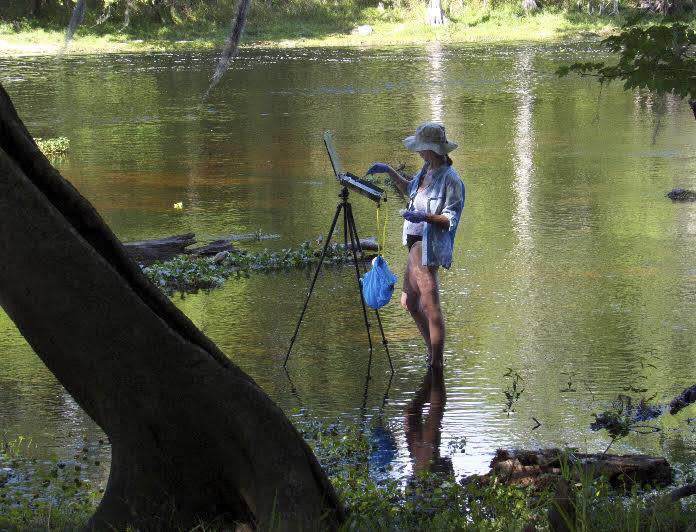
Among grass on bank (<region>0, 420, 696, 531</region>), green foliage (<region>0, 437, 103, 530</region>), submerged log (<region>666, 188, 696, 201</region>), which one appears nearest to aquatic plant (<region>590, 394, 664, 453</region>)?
grass on bank (<region>0, 420, 696, 531</region>)

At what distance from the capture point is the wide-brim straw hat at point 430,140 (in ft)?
25.5

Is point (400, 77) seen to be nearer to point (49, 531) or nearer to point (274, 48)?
point (274, 48)

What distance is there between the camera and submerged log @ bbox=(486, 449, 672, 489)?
19.2 ft

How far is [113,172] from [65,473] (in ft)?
40.6

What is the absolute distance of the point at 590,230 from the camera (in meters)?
13.2

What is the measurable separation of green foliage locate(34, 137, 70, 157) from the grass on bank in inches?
542

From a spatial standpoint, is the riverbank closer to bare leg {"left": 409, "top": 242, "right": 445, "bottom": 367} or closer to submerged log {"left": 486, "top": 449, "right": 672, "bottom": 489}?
bare leg {"left": 409, "top": 242, "right": 445, "bottom": 367}

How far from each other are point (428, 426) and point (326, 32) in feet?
151

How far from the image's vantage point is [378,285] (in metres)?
8.05

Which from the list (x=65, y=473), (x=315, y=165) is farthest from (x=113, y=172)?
(x=65, y=473)

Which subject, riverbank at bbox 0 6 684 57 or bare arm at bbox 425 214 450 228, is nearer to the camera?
bare arm at bbox 425 214 450 228

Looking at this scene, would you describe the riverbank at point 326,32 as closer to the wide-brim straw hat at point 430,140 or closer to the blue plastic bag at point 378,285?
the blue plastic bag at point 378,285

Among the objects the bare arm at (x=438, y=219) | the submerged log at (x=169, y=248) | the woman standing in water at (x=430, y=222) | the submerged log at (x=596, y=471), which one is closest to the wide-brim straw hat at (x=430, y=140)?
the woman standing in water at (x=430, y=222)

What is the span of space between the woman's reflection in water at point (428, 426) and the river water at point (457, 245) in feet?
0.07
